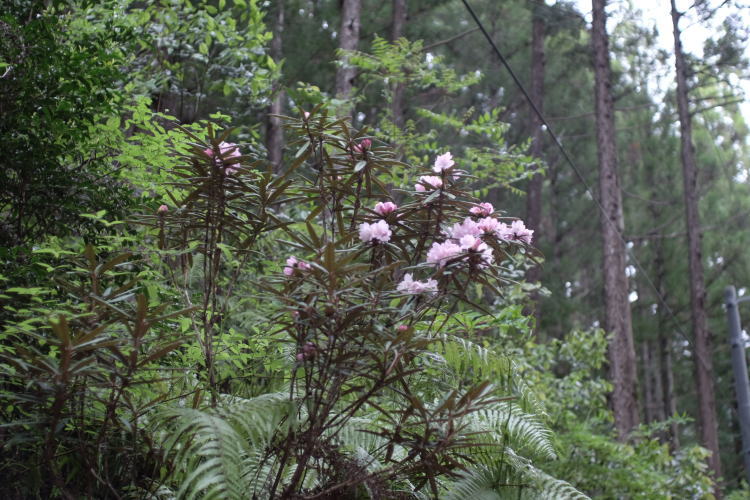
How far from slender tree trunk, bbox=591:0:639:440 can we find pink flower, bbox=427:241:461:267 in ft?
30.6

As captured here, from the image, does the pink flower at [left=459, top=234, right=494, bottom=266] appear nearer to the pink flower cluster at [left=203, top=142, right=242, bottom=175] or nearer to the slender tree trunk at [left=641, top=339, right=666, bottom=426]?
the pink flower cluster at [left=203, top=142, right=242, bottom=175]

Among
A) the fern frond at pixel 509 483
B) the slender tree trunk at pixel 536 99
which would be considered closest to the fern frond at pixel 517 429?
the fern frond at pixel 509 483

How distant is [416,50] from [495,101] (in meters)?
11.4

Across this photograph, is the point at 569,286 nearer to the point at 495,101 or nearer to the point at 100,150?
the point at 495,101

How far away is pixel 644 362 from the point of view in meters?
25.3

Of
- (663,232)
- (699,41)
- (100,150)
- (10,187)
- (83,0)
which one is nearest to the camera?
(10,187)

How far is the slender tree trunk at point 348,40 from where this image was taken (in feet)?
25.7

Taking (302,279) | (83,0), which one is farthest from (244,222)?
(83,0)

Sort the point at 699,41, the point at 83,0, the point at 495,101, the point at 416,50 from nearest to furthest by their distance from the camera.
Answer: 1. the point at 83,0
2. the point at 416,50
3. the point at 699,41
4. the point at 495,101

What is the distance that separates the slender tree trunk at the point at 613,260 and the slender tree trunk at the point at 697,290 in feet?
11.8

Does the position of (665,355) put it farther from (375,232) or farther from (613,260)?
(375,232)

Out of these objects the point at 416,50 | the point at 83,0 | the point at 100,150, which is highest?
the point at 416,50

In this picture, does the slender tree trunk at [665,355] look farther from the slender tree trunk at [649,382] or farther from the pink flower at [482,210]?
the pink flower at [482,210]

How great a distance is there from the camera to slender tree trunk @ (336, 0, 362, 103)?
308 inches
